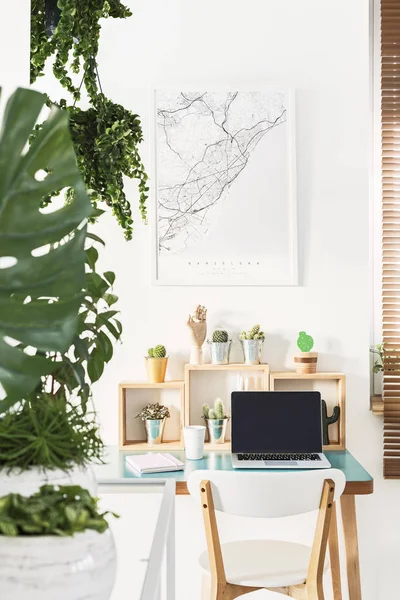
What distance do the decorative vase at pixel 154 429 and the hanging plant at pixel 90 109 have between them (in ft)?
4.53

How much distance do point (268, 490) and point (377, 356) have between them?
3.63ft

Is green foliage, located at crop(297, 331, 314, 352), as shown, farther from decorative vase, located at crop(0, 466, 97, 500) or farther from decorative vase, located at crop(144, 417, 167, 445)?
decorative vase, located at crop(0, 466, 97, 500)

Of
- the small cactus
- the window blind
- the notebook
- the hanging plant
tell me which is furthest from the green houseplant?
the window blind

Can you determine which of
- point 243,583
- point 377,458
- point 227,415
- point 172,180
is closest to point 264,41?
point 172,180

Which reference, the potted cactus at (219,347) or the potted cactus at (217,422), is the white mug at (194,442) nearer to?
the potted cactus at (217,422)

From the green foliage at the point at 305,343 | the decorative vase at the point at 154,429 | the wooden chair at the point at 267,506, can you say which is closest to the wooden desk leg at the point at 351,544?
the wooden chair at the point at 267,506

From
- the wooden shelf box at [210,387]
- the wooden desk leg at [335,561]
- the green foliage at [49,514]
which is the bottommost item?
the wooden desk leg at [335,561]

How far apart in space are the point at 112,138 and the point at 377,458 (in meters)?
1.93

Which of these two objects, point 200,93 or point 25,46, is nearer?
point 25,46

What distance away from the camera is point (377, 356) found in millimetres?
2857

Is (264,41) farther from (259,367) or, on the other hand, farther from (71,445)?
(71,445)

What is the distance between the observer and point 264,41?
9.21 feet

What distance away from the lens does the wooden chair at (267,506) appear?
1.93 metres

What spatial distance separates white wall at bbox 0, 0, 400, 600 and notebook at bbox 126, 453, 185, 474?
0.38 metres
